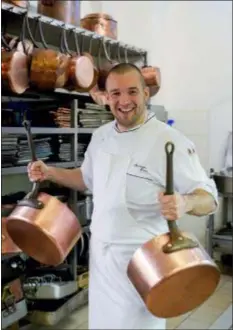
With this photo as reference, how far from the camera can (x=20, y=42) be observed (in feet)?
7.80

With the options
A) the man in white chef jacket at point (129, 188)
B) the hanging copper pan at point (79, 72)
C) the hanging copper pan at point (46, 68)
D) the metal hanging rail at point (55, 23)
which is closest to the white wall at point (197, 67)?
the metal hanging rail at point (55, 23)

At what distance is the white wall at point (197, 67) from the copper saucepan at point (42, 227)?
2585 mm

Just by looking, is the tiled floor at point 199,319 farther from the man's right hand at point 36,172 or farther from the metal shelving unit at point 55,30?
the metal shelving unit at point 55,30

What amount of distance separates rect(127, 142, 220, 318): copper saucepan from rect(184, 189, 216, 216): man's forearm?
11cm

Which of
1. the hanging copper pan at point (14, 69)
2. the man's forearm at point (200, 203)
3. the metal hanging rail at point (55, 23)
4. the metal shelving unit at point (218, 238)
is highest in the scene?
the metal hanging rail at point (55, 23)

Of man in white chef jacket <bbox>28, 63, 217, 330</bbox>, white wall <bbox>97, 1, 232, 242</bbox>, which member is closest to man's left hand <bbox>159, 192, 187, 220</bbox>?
man in white chef jacket <bbox>28, 63, 217, 330</bbox>

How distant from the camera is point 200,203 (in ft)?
4.90

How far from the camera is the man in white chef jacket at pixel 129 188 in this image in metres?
1.64

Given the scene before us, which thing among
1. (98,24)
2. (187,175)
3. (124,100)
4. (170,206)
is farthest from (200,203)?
(98,24)

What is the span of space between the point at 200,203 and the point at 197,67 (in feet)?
9.59

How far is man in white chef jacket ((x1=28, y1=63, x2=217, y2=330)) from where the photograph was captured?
1.64 m

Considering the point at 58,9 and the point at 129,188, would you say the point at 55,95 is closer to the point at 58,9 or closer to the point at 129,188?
the point at 58,9

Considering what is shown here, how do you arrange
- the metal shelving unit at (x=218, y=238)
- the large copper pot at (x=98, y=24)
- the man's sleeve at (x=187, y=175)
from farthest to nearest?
the metal shelving unit at (x=218, y=238)
the large copper pot at (x=98, y=24)
the man's sleeve at (x=187, y=175)

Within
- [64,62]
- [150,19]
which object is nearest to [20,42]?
[64,62]
